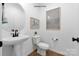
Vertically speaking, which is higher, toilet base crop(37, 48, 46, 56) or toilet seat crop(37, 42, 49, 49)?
toilet seat crop(37, 42, 49, 49)

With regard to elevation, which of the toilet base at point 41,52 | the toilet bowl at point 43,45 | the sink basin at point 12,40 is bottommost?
the toilet base at point 41,52

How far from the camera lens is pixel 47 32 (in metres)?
1.24

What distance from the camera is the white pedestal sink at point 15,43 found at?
45.0 inches

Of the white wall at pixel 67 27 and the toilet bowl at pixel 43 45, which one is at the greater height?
the white wall at pixel 67 27

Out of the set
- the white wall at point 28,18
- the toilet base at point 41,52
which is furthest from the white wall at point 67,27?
the toilet base at point 41,52

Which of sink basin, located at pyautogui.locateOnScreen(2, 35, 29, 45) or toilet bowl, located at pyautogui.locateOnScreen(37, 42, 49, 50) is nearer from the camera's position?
sink basin, located at pyautogui.locateOnScreen(2, 35, 29, 45)

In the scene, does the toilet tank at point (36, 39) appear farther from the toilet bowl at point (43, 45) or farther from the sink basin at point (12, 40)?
the sink basin at point (12, 40)

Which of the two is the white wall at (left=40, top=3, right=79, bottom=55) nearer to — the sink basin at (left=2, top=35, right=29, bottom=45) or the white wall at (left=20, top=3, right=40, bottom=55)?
the white wall at (left=20, top=3, right=40, bottom=55)

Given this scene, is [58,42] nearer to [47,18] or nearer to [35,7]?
[47,18]

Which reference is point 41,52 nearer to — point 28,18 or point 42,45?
point 42,45

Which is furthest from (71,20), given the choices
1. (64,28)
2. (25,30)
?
(25,30)

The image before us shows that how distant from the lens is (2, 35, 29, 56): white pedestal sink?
1.14 metres

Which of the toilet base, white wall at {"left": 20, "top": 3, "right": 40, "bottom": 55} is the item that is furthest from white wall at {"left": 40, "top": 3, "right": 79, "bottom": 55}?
the toilet base

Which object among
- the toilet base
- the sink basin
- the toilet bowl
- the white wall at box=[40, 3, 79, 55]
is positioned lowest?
the toilet base
